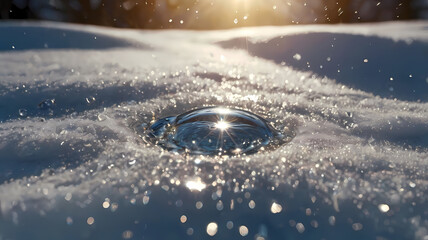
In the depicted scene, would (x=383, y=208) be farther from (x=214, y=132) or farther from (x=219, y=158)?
(x=214, y=132)

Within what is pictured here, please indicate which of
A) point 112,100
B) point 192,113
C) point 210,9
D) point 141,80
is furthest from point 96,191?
point 210,9

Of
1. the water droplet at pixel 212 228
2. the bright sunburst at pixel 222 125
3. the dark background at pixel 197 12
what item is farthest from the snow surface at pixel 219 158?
the dark background at pixel 197 12

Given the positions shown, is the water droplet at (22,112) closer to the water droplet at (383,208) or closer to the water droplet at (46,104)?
the water droplet at (46,104)

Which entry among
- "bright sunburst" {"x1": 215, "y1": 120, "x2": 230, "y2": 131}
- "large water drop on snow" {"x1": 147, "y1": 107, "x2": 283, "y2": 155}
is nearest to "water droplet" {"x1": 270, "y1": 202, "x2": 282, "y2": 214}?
"large water drop on snow" {"x1": 147, "y1": 107, "x2": 283, "y2": 155}

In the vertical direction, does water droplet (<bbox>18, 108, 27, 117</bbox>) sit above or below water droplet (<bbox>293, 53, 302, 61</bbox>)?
above

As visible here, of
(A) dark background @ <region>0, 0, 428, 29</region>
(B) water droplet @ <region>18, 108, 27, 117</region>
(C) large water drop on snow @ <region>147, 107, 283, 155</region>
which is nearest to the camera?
(C) large water drop on snow @ <region>147, 107, 283, 155</region>

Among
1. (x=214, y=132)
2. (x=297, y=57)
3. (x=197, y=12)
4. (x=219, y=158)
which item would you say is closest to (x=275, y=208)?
(x=219, y=158)

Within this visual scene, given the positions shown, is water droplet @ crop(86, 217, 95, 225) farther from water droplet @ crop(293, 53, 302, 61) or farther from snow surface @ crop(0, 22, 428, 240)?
water droplet @ crop(293, 53, 302, 61)
